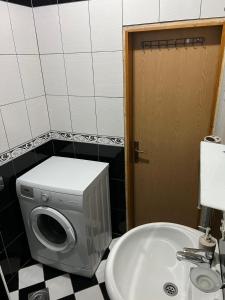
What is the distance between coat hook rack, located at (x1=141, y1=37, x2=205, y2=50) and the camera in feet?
5.66

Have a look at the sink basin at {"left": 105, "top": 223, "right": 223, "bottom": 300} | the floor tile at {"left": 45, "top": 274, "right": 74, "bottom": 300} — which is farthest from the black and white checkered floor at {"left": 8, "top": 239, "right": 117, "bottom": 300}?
the sink basin at {"left": 105, "top": 223, "right": 223, "bottom": 300}

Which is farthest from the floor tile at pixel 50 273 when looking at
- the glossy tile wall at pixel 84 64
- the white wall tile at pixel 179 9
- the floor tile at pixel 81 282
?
the white wall tile at pixel 179 9

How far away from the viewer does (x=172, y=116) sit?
1984mm

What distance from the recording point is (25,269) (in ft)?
7.07

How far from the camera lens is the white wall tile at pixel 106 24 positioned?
1.75 m

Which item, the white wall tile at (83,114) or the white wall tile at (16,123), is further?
the white wall tile at (83,114)

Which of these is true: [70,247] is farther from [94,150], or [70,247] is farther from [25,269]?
[94,150]

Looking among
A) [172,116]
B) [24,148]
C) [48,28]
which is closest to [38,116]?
[24,148]

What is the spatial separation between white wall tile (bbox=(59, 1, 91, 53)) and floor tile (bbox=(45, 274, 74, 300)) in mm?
1937

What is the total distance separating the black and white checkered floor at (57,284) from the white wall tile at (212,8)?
215 cm

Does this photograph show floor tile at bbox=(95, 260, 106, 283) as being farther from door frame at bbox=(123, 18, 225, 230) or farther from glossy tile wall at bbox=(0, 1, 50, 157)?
glossy tile wall at bbox=(0, 1, 50, 157)

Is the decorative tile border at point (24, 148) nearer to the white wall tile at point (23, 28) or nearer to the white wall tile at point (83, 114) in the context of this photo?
the white wall tile at point (83, 114)

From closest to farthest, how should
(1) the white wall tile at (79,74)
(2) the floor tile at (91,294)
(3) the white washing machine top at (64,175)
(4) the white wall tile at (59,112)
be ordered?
(3) the white washing machine top at (64,175) < (2) the floor tile at (91,294) < (1) the white wall tile at (79,74) < (4) the white wall tile at (59,112)

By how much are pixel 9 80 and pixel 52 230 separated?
129 cm
